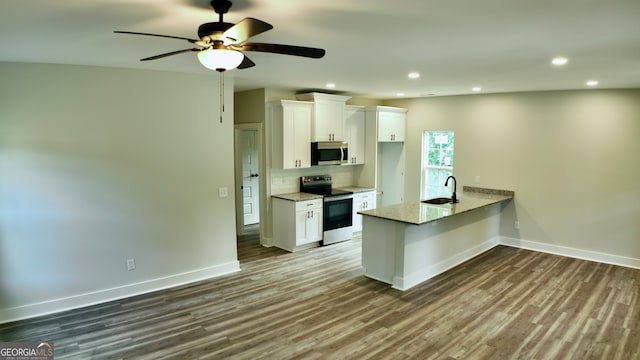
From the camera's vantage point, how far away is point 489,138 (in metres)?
6.49

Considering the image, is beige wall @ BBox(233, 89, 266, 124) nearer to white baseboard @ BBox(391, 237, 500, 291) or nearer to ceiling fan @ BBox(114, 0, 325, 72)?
white baseboard @ BBox(391, 237, 500, 291)

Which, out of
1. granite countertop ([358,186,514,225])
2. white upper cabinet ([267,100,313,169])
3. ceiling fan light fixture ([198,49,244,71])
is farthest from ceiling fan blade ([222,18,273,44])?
white upper cabinet ([267,100,313,169])

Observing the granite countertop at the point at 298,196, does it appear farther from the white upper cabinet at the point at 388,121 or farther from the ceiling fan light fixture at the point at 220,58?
the ceiling fan light fixture at the point at 220,58

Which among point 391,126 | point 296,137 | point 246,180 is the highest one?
point 391,126

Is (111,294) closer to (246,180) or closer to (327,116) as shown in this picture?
(246,180)

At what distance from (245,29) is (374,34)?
1.09 metres

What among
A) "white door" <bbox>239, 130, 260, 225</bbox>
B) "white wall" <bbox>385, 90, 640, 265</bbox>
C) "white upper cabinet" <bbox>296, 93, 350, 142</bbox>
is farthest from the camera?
"white door" <bbox>239, 130, 260, 225</bbox>

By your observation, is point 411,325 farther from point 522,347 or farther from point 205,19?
point 205,19

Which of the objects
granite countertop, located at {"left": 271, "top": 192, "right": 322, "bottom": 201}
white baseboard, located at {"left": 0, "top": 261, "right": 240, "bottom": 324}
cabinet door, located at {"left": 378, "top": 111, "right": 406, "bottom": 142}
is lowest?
white baseboard, located at {"left": 0, "top": 261, "right": 240, "bottom": 324}

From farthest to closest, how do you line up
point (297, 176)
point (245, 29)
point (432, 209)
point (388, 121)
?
point (388, 121) < point (297, 176) < point (432, 209) < point (245, 29)

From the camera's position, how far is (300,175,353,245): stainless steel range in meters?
6.33

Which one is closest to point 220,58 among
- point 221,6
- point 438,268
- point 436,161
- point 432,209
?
point 221,6

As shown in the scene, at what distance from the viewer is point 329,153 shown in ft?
21.2

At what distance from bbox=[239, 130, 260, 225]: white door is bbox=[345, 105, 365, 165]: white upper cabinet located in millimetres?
1979
